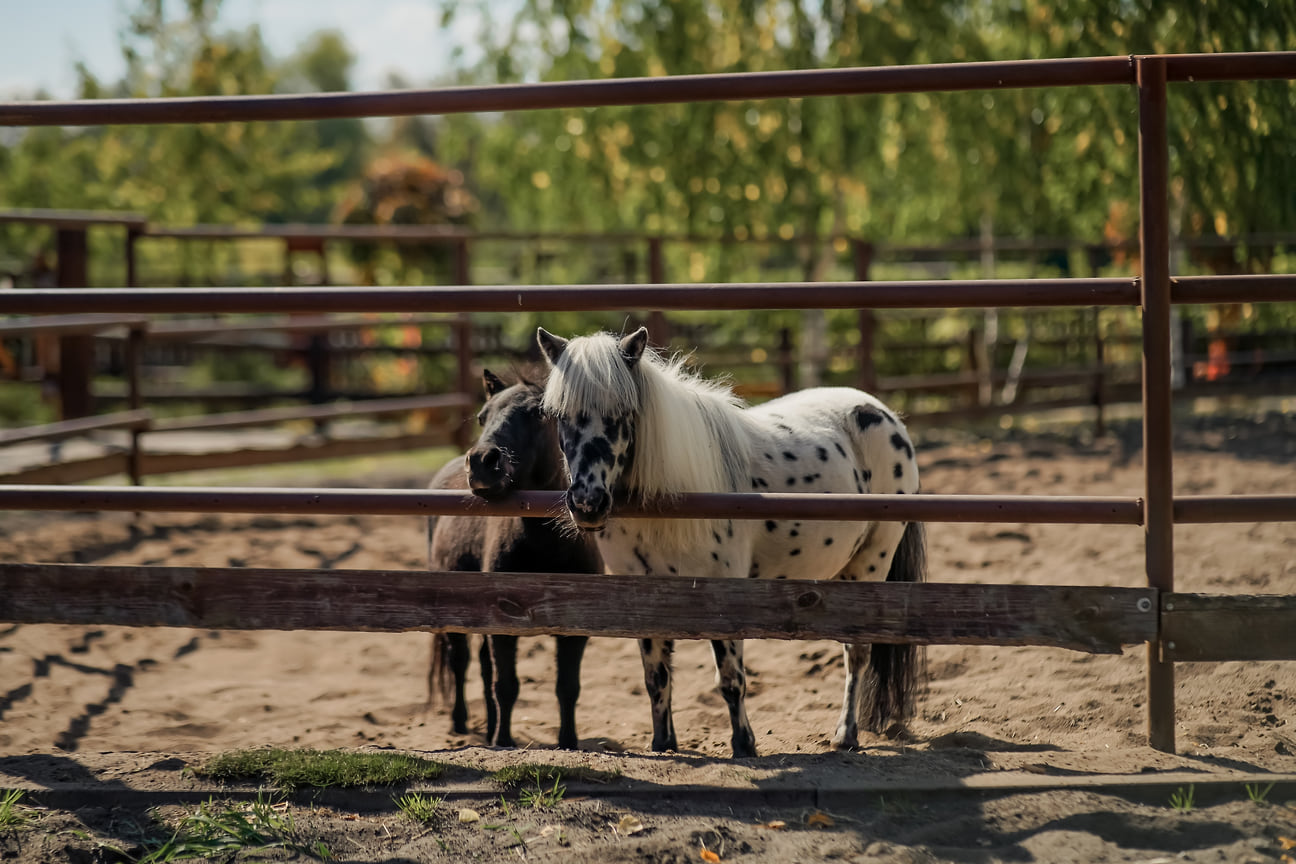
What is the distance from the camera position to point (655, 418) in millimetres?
3168

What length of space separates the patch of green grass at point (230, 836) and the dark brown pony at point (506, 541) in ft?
3.30

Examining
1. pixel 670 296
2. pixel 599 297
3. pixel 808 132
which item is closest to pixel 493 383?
pixel 599 297

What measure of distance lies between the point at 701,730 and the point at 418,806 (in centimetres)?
162

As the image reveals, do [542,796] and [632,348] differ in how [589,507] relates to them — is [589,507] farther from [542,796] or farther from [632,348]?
[542,796]

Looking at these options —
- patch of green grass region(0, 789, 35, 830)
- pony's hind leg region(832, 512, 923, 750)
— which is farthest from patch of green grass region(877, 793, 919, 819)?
patch of green grass region(0, 789, 35, 830)

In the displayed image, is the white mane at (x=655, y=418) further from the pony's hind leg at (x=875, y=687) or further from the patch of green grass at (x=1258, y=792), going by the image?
the patch of green grass at (x=1258, y=792)

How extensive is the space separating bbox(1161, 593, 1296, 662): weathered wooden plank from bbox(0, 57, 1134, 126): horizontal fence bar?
4.50ft

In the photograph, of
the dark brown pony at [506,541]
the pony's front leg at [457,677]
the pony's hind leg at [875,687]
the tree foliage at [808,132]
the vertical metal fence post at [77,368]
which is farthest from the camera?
the tree foliage at [808,132]

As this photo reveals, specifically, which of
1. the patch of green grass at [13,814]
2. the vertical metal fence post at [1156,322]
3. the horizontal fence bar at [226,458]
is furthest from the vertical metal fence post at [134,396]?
the vertical metal fence post at [1156,322]

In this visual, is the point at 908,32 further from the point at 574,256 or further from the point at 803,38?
the point at 574,256

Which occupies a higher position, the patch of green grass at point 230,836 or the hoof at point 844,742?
the patch of green grass at point 230,836

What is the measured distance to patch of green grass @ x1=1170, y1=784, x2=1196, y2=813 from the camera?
252cm

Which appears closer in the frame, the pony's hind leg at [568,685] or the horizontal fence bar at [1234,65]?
the horizontal fence bar at [1234,65]

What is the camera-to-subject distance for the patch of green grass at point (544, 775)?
2.77 metres
